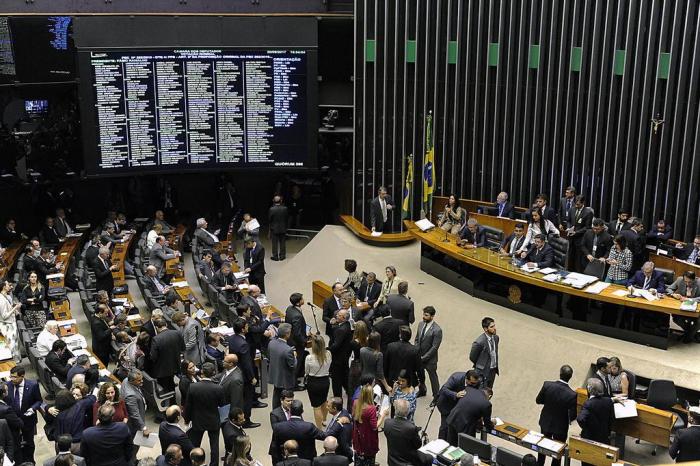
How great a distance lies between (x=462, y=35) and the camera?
16.5 m

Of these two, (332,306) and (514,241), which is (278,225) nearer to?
(514,241)

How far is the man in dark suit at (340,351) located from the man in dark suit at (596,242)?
13.8 ft

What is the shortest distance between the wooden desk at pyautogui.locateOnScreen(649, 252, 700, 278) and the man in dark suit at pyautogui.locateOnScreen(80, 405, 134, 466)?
317 inches

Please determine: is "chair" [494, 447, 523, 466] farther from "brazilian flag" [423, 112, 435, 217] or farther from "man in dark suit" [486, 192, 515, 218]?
"brazilian flag" [423, 112, 435, 217]

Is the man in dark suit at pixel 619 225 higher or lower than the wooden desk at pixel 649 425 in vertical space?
higher

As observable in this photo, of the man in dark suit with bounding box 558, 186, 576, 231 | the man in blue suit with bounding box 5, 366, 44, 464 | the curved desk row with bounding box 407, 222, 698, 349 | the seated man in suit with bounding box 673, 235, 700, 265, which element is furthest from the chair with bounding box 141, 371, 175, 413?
the seated man in suit with bounding box 673, 235, 700, 265

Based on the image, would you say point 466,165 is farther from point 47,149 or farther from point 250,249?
point 47,149

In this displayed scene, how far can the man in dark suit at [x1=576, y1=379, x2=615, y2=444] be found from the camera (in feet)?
30.7

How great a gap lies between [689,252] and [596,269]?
4.73 feet

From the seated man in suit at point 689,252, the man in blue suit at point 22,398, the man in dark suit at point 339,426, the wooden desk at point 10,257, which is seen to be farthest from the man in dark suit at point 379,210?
the man in blue suit at point 22,398

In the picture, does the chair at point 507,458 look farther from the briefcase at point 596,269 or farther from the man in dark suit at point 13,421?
the briefcase at point 596,269

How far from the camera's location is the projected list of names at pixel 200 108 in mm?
16688

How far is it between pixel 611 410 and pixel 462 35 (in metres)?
8.92

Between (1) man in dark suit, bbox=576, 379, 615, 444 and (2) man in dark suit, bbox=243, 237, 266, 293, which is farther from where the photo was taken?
(2) man in dark suit, bbox=243, 237, 266, 293
